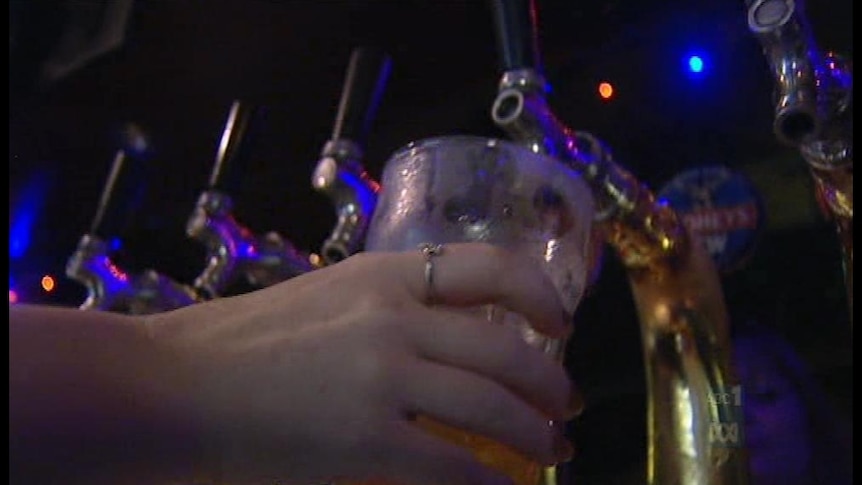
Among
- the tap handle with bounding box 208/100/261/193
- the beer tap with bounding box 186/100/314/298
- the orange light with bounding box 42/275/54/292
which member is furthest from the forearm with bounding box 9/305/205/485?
the orange light with bounding box 42/275/54/292

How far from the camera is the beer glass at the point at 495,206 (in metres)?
0.51

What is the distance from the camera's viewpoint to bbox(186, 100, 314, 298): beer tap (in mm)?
1002

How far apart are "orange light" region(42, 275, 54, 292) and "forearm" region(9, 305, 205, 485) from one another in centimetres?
121

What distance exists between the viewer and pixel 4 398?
0.40 metres

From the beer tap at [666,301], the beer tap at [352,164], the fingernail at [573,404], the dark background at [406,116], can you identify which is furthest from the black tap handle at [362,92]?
the fingernail at [573,404]

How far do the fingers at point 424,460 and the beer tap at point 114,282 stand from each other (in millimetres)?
722

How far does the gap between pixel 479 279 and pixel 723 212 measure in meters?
0.43

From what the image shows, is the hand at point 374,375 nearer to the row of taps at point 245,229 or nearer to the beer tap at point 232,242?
the row of taps at point 245,229

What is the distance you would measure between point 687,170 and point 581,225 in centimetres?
34

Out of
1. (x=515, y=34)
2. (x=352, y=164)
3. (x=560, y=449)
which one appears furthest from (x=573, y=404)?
(x=352, y=164)

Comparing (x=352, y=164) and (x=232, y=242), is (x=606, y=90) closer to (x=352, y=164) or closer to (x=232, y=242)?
(x=352, y=164)

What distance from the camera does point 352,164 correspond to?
2.96 ft

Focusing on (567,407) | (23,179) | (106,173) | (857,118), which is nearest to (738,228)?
(857,118)

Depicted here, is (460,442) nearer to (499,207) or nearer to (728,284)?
(499,207)
